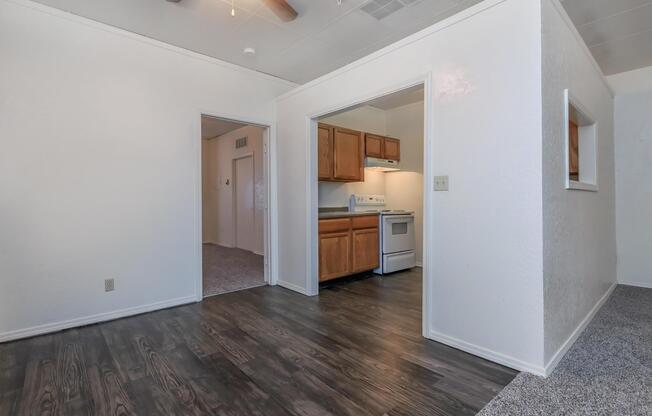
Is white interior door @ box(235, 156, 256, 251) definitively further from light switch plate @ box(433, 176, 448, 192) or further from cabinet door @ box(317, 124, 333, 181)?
light switch plate @ box(433, 176, 448, 192)

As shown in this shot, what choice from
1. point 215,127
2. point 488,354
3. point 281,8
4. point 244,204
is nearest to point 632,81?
point 488,354

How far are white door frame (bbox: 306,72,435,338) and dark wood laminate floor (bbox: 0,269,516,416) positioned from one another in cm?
49

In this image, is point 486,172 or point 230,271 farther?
point 230,271

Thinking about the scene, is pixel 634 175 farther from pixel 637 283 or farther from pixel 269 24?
pixel 269 24

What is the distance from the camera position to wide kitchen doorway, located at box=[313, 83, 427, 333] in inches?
156

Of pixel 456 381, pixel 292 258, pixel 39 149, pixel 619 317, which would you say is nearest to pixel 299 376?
pixel 456 381

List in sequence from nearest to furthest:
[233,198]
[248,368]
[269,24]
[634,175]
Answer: [248,368] < [269,24] < [634,175] < [233,198]

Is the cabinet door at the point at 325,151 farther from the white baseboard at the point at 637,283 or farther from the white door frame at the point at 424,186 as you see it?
the white baseboard at the point at 637,283

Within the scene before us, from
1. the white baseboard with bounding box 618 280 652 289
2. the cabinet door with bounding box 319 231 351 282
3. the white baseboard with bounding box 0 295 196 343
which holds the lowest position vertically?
the white baseboard with bounding box 618 280 652 289

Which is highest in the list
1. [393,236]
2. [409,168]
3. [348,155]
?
[348,155]

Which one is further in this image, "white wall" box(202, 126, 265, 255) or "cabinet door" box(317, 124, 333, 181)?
"white wall" box(202, 126, 265, 255)

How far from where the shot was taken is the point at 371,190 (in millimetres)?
5504

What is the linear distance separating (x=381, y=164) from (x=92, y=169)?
3.78 metres

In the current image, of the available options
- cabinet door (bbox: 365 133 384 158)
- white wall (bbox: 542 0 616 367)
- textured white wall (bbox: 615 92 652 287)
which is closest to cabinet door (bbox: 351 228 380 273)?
cabinet door (bbox: 365 133 384 158)
